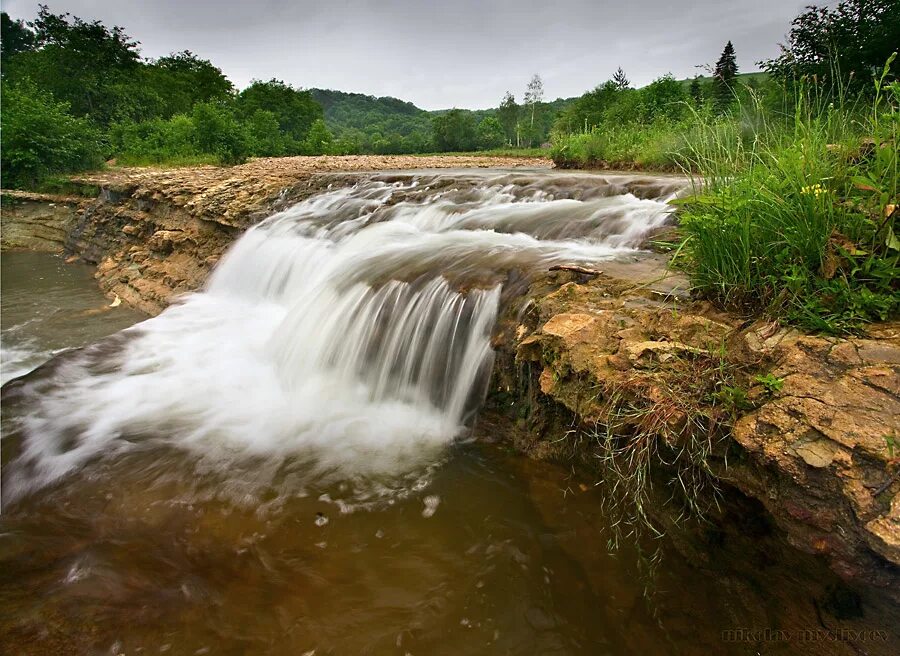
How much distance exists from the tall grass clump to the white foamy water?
5.41 ft

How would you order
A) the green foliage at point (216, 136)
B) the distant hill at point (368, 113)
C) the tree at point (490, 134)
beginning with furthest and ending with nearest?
the distant hill at point (368, 113), the tree at point (490, 134), the green foliage at point (216, 136)

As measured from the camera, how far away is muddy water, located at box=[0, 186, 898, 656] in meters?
2.04

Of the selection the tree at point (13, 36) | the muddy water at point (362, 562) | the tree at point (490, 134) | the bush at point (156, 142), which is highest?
the tree at point (13, 36)

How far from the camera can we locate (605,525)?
2578 mm

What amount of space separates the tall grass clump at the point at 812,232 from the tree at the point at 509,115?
6691 centimetres

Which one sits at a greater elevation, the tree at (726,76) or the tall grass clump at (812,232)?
the tree at (726,76)

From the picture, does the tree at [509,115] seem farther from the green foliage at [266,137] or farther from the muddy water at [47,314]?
the muddy water at [47,314]

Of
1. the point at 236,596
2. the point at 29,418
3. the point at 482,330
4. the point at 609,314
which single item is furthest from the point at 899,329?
the point at 29,418

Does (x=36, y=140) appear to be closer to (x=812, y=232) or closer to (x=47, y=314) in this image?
(x=47, y=314)

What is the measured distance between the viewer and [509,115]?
63781 mm

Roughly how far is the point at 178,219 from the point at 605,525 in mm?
10551

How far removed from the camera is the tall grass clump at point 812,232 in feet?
6.53

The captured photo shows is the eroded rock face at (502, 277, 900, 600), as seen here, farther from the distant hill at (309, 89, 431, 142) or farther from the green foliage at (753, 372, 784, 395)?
the distant hill at (309, 89, 431, 142)

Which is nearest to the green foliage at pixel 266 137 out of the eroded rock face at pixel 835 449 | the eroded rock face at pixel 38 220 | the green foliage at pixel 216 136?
the green foliage at pixel 216 136
